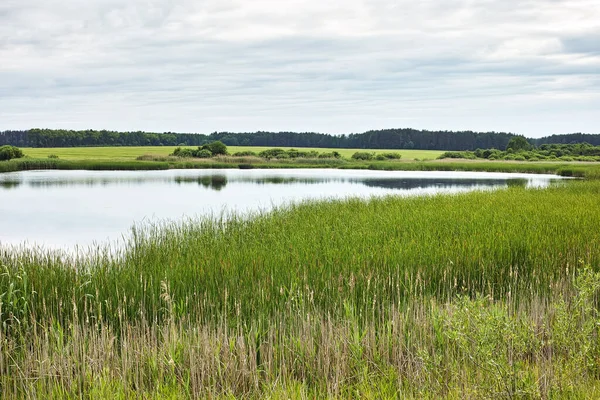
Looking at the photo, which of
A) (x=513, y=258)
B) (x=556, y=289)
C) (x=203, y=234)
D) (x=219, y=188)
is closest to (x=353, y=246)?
(x=513, y=258)

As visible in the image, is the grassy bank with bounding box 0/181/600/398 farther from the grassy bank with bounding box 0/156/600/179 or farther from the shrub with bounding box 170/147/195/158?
the shrub with bounding box 170/147/195/158

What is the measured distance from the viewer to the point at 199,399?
503 cm

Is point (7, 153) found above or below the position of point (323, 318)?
above

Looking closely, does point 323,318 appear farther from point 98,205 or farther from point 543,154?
point 543,154

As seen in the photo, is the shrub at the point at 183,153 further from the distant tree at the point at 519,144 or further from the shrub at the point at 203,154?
the distant tree at the point at 519,144

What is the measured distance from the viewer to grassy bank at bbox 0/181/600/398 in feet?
17.5

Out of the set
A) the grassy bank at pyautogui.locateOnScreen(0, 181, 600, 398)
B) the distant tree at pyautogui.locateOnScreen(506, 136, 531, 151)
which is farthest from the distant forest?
the grassy bank at pyautogui.locateOnScreen(0, 181, 600, 398)

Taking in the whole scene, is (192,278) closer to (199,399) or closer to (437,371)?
(199,399)

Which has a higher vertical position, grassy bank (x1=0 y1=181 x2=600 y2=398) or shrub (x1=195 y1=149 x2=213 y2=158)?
shrub (x1=195 y1=149 x2=213 y2=158)

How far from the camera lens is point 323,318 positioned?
7152 mm

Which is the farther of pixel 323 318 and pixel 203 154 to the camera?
pixel 203 154

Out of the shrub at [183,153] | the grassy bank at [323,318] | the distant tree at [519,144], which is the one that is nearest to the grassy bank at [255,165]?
the shrub at [183,153]

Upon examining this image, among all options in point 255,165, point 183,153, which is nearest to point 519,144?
point 255,165

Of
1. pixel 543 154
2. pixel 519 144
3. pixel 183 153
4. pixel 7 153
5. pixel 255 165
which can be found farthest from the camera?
pixel 519 144
